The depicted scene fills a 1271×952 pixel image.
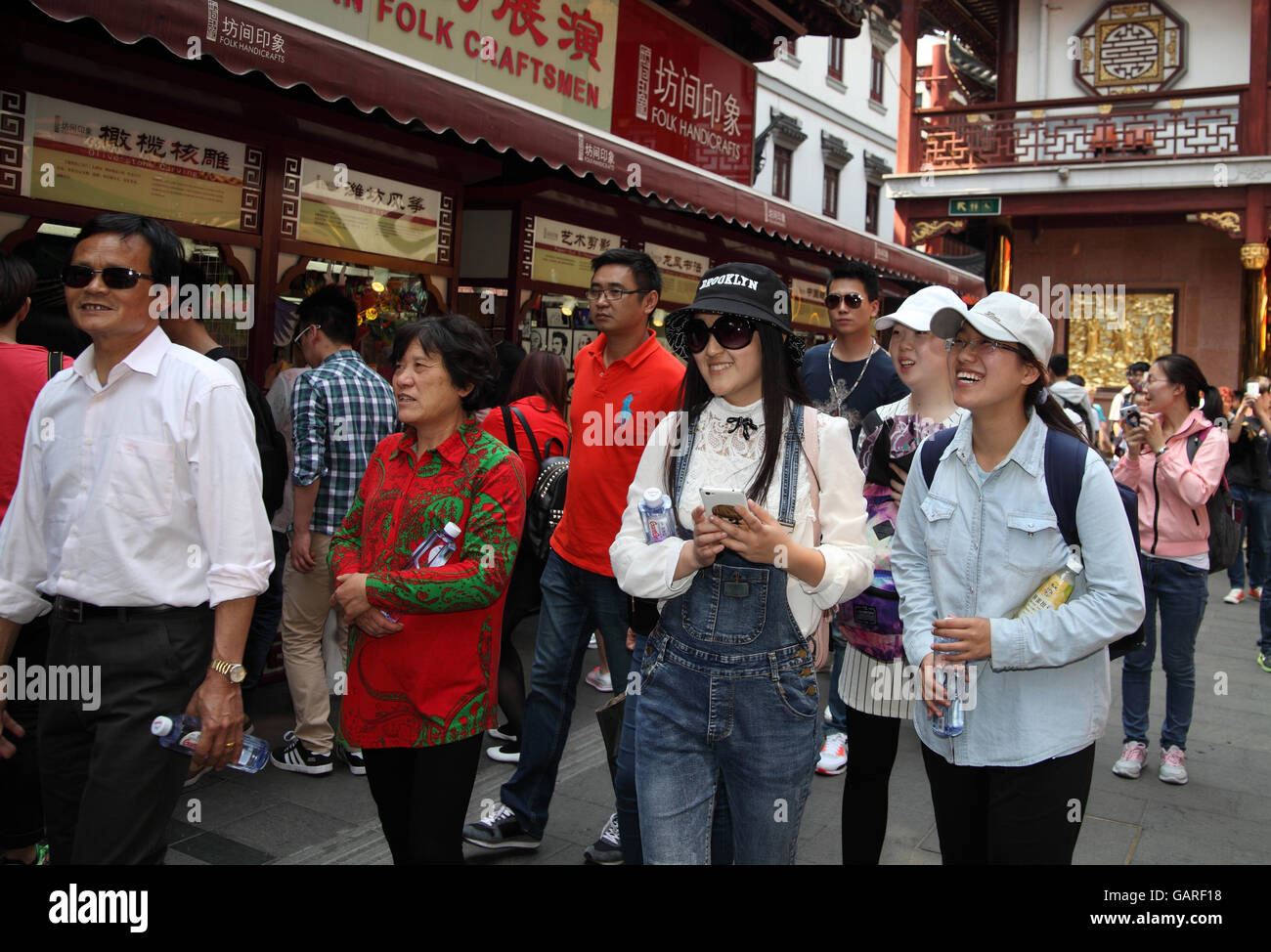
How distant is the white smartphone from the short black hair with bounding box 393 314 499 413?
1.01 metres

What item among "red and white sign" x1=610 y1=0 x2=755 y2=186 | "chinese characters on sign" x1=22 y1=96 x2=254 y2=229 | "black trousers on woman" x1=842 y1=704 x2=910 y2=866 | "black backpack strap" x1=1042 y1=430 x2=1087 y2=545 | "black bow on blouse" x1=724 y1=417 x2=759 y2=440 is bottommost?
"black trousers on woman" x1=842 y1=704 x2=910 y2=866

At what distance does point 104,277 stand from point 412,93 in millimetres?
3134

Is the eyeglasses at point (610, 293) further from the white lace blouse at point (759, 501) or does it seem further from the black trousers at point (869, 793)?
the black trousers at point (869, 793)

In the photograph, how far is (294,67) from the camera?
478 cm

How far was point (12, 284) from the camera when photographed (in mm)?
3473

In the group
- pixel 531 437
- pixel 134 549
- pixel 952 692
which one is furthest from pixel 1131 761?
pixel 134 549

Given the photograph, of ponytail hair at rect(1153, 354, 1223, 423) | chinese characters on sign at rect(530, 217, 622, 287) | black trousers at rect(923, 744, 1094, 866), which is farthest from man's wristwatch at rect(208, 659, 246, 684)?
chinese characters on sign at rect(530, 217, 622, 287)

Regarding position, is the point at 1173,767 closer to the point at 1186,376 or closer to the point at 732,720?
the point at 1186,376

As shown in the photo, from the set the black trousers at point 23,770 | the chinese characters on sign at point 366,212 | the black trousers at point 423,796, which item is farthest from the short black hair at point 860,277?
the black trousers at point 23,770

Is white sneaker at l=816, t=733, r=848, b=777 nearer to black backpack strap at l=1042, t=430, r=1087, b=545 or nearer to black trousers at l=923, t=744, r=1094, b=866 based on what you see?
black trousers at l=923, t=744, r=1094, b=866

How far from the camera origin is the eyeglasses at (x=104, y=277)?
2.60 m

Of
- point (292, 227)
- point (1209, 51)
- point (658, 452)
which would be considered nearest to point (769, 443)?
point (658, 452)

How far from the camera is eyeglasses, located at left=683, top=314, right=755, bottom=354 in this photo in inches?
103
